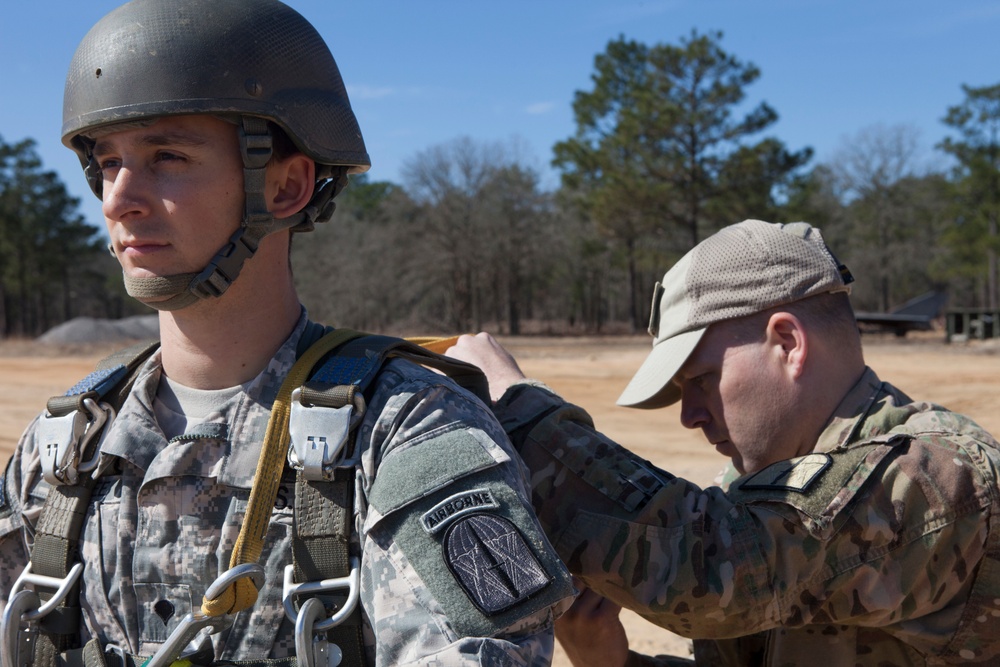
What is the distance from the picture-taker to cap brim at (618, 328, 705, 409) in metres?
2.84

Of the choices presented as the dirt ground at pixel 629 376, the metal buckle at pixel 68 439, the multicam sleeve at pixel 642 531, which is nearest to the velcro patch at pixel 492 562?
the multicam sleeve at pixel 642 531

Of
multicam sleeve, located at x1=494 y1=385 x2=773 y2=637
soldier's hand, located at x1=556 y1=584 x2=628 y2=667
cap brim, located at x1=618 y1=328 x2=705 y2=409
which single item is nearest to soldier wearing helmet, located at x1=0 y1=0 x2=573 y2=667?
multicam sleeve, located at x1=494 y1=385 x2=773 y2=637

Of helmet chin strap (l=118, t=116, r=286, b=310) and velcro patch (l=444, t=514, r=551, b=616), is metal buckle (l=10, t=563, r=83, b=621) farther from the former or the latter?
velcro patch (l=444, t=514, r=551, b=616)

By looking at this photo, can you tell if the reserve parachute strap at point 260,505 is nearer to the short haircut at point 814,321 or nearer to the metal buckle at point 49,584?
the metal buckle at point 49,584

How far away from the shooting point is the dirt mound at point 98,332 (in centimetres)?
3833

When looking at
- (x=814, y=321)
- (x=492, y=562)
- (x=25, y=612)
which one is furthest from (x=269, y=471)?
(x=814, y=321)

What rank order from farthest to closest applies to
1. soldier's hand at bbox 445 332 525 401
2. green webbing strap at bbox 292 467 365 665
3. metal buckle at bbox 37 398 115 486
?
soldier's hand at bbox 445 332 525 401 → metal buckle at bbox 37 398 115 486 → green webbing strap at bbox 292 467 365 665

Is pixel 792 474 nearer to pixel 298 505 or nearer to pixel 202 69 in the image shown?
pixel 298 505

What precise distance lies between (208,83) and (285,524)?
1021 millimetres

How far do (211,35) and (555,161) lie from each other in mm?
51430

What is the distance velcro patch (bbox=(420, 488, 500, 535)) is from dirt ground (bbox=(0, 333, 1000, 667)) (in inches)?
159

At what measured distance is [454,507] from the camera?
71.4 inches

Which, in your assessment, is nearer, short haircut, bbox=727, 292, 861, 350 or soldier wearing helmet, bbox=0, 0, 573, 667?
soldier wearing helmet, bbox=0, 0, 573, 667

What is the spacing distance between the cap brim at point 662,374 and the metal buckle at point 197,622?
1411 millimetres
